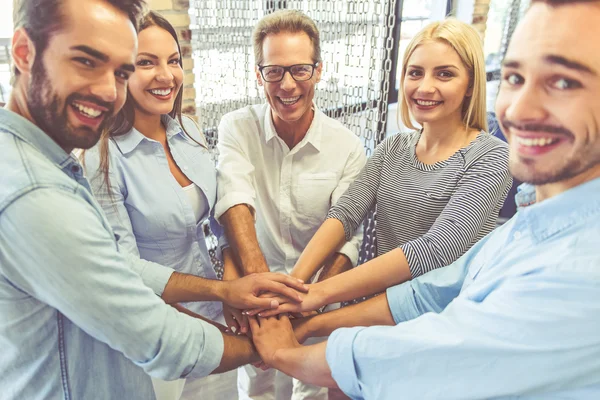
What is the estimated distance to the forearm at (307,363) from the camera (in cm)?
104

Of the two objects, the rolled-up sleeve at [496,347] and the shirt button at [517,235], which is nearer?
the rolled-up sleeve at [496,347]

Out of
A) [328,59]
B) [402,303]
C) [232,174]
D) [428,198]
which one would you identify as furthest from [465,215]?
[328,59]

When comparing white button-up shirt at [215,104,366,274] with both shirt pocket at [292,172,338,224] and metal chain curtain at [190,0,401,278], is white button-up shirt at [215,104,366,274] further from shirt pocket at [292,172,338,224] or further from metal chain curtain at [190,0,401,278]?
metal chain curtain at [190,0,401,278]

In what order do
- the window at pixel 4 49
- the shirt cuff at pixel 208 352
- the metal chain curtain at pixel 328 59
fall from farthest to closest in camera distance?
the window at pixel 4 49 < the metal chain curtain at pixel 328 59 < the shirt cuff at pixel 208 352

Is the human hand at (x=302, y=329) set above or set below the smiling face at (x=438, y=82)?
below

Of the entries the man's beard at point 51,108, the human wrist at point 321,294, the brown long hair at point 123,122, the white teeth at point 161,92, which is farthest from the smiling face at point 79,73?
the human wrist at point 321,294

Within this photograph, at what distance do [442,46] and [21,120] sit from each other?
115cm

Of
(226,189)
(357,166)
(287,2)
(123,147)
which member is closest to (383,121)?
(357,166)

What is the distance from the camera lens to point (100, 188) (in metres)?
1.30

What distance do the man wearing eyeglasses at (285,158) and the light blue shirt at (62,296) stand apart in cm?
67

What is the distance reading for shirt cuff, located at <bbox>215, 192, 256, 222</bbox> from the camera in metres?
1.58

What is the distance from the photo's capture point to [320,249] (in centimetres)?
153

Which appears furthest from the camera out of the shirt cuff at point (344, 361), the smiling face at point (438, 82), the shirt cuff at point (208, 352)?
the smiling face at point (438, 82)

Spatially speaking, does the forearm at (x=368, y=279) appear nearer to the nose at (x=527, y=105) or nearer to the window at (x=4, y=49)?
the nose at (x=527, y=105)
